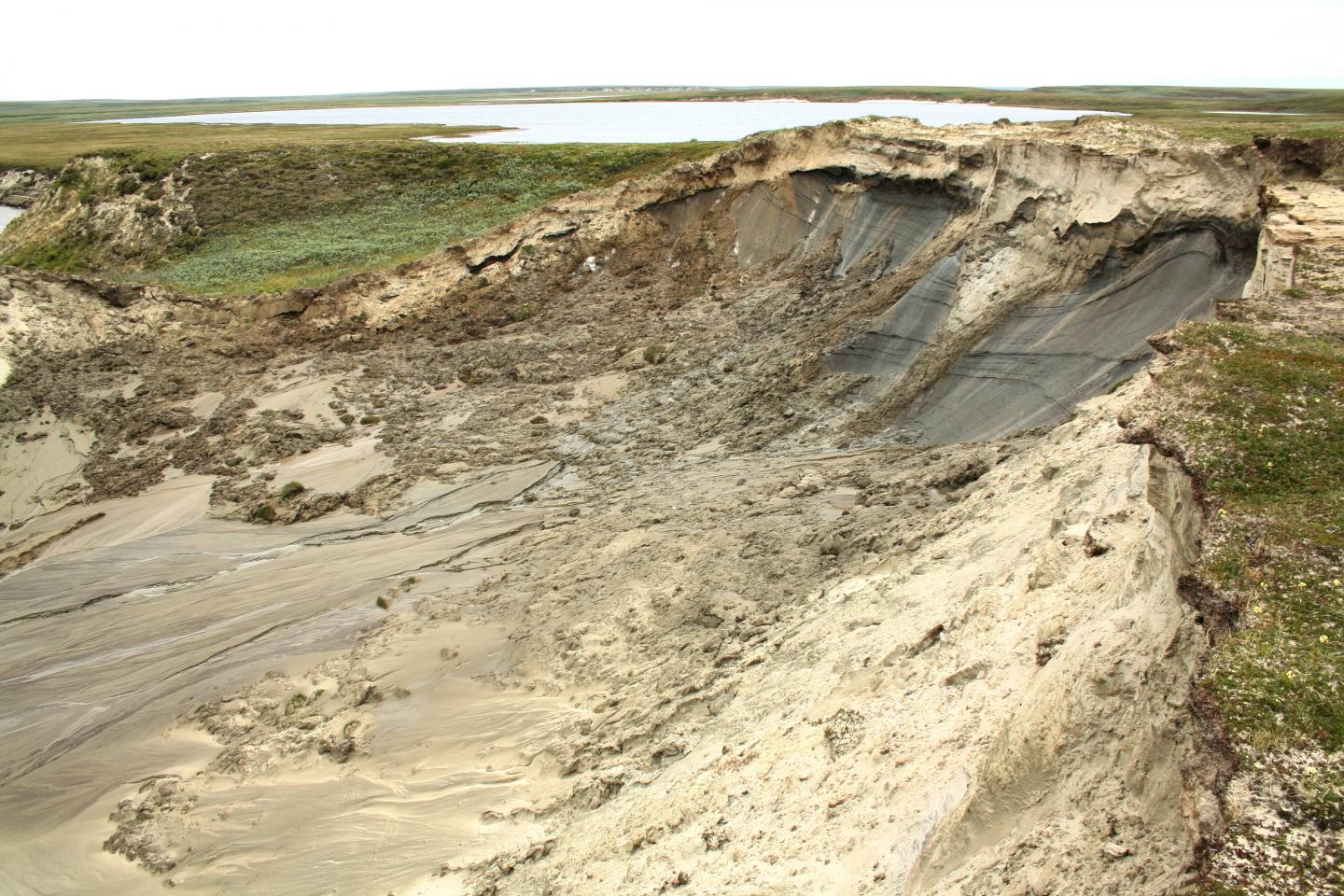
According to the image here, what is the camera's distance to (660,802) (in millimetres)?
6188

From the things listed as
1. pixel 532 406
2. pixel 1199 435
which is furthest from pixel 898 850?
pixel 532 406

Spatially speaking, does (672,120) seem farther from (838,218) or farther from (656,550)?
(656,550)

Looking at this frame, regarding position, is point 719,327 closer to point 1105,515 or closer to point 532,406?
point 532,406

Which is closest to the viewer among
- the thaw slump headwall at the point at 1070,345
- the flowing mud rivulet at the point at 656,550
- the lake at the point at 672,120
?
the flowing mud rivulet at the point at 656,550

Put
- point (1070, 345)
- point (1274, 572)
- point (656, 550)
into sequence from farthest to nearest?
point (1070, 345), point (656, 550), point (1274, 572)

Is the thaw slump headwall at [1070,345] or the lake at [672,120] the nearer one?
the thaw slump headwall at [1070,345]

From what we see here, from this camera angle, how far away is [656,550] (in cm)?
1047

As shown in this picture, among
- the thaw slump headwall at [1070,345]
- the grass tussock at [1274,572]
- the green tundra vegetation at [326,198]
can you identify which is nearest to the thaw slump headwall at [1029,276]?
the thaw slump headwall at [1070,345]

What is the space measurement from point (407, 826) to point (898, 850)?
4.50 m

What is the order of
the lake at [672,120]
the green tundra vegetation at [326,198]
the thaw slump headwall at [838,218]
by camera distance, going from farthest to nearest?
the lake at [672,120] < the green tundra vegetation at [326,198] < the thaw slump headwall at [838,218]

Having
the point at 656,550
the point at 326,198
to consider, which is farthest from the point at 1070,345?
the point at 326,198

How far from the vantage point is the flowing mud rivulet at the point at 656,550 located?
17.5 feet

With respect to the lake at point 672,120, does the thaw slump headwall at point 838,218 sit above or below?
below

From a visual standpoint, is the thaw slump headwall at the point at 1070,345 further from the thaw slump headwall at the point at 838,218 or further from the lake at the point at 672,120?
the lake at the point at 672,120
